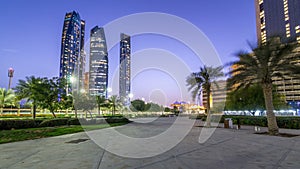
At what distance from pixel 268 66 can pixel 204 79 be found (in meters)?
7.61

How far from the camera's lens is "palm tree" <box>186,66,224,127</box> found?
2114 cm

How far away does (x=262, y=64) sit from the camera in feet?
47.9

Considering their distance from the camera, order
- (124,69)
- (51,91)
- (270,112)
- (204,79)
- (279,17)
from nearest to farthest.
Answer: (270,112), (204,79), (51,91), (124,69), (279,17)

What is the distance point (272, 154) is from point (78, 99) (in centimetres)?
2699

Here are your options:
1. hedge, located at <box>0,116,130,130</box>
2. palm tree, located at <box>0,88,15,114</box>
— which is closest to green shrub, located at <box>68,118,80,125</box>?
hedge, located at <box>0,116,130,130</box>

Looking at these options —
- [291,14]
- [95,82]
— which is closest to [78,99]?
[95,82]

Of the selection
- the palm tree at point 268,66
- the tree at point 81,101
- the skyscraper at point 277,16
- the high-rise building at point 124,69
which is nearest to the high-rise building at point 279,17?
the skyscraper at point 277,16

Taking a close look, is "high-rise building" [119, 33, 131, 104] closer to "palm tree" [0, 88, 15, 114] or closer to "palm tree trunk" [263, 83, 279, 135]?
"palm tree" [0, 88, 15, 114]

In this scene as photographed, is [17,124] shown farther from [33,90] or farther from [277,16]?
[277,16]

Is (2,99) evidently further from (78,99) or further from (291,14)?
(291,14)

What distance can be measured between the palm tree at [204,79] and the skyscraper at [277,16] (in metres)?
105

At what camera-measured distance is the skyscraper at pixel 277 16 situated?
11345 centimetres

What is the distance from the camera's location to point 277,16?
12150 centimetres

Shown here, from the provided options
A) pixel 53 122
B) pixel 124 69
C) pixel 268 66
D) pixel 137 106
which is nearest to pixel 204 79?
pixel 268 66
